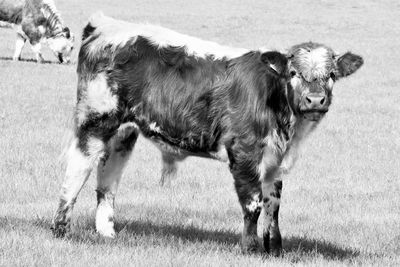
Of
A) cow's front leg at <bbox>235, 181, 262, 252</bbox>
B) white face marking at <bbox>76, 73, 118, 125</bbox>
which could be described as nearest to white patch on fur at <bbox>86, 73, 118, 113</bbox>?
white face marking at <bbox>76, 73, 118, 125</bbox>

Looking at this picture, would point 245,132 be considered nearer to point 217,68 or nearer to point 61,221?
point 217,68

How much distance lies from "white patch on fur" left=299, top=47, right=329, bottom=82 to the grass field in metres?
1.49

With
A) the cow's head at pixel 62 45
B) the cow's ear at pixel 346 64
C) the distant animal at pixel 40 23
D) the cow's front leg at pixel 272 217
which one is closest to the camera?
the cow's ear at pixel 346 64

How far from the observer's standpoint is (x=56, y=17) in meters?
24.0

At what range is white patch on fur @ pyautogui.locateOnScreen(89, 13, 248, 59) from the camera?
6.69m

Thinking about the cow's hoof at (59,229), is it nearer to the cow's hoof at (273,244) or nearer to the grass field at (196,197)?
the grass field at (196,197)

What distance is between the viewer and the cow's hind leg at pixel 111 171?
712 cm

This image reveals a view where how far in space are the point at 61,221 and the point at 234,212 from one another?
2.28m

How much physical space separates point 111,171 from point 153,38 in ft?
4.45

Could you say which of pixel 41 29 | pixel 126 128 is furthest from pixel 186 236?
pixel 41 29

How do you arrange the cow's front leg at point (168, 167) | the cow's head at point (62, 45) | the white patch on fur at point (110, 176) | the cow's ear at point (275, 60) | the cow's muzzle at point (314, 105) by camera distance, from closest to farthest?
1. the cow's muzzle at point (314, 105)
2. the cow's ear at point (275, 60)
3. the white patch on fur at point (110, 176)
4. the cow's front leg at point (168, 167)
5. the cow's head at point (62, 45)

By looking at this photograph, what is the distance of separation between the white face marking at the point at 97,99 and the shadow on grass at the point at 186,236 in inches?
39.9

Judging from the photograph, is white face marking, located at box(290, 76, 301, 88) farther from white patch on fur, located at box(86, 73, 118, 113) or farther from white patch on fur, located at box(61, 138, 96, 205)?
white patch on fur, located at box(61, 138, 96, 205)

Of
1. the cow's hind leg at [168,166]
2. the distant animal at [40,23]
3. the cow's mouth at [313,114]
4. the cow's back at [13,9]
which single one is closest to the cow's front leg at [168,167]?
the cow's hind leg at [168,166]
